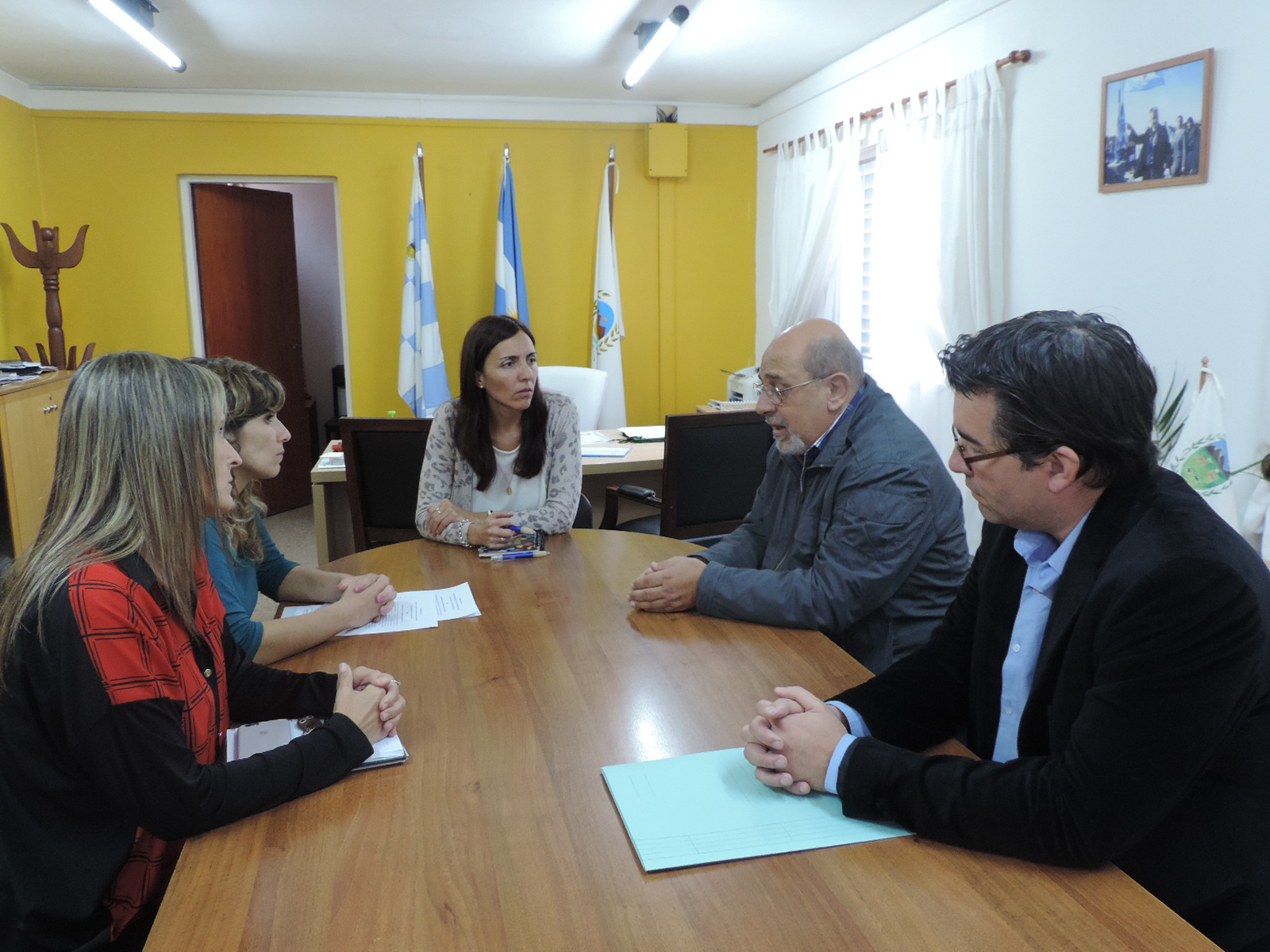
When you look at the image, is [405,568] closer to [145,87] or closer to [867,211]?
[867,211]

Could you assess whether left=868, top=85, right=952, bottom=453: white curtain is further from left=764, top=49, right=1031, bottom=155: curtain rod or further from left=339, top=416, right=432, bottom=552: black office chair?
left=339, top=416, right=432, bottom=552: black office chair

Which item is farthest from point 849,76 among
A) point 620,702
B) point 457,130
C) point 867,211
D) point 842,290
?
point 620,702

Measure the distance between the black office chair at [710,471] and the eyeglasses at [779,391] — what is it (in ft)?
3.46

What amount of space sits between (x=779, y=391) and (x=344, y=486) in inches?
80.6

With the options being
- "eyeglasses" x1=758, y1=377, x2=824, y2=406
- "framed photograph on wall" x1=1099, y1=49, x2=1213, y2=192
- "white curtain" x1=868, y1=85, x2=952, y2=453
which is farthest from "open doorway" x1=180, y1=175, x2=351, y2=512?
"eyeglasses" x1=758, y1=377, x2=824, y2=406

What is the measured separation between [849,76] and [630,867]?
15.6 ft

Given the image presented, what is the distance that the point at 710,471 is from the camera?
10.8 feet

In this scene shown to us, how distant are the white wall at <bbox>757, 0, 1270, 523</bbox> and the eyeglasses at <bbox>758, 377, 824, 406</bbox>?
1.48 m

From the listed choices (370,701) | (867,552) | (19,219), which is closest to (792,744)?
(370,701)

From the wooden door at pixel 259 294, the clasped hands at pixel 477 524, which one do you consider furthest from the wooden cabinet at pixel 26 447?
the clasped hands at pixel 477 524

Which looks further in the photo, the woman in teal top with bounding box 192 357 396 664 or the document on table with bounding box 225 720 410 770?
the woman in teal top with bounding box 192 357 396 664

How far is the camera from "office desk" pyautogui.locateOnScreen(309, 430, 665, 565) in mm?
3473

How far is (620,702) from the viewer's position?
58.5 inches

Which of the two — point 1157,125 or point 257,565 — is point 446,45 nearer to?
point 1157,125
